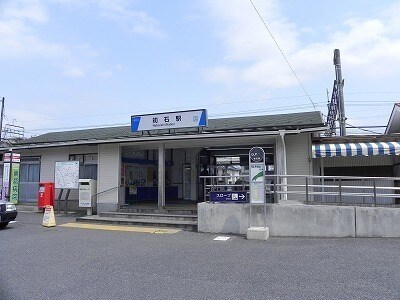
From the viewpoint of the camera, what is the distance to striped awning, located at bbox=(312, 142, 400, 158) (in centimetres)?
1368

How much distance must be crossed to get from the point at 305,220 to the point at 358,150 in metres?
4.69

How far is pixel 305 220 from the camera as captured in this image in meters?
10.8

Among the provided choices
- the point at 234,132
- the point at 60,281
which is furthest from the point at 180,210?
the point at 60,281

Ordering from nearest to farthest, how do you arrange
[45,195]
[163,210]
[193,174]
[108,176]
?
[163,210] < [108,176] < [45,195] < [193,174]

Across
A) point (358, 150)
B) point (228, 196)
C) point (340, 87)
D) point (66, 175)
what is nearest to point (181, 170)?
point (66, 175)

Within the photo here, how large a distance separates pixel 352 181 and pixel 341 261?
6.04 meters

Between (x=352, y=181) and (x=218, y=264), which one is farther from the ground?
(x=352, y=181)

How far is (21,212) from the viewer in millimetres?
18016

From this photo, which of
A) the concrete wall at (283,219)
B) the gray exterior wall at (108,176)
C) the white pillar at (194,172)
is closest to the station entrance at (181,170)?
the white pillar at (194,172)

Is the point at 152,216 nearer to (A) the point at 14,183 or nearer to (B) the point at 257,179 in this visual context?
(B) the point at 257,179

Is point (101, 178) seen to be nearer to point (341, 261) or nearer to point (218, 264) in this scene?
point (218, 264)

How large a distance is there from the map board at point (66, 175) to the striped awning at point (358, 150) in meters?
10.4

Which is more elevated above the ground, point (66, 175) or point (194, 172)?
point (194, 172)

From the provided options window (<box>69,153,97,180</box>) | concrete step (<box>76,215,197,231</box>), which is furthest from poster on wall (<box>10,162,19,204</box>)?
concrete step (<box>76,215,197,231</box>)
